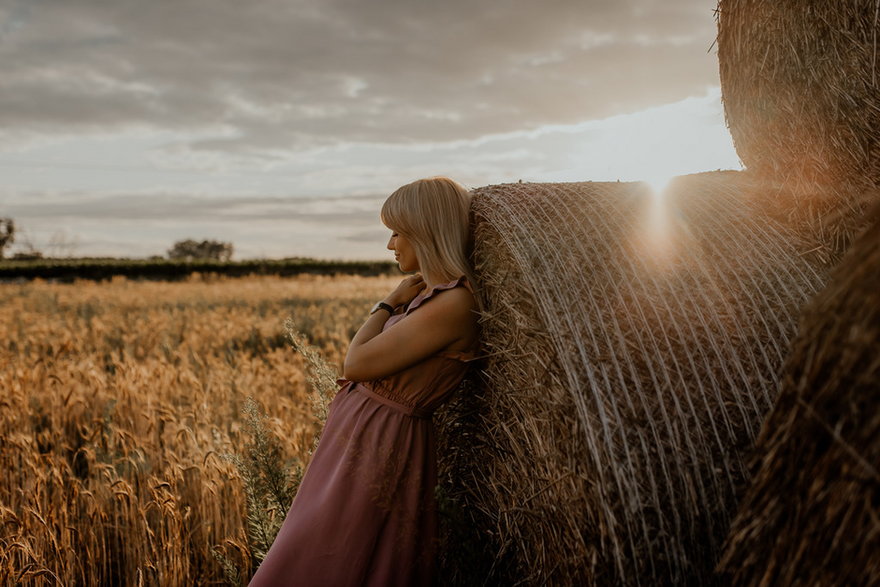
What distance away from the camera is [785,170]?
3033mm

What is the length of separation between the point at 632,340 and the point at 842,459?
3.23 feet

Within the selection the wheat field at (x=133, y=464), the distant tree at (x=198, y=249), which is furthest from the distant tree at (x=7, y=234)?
the wheat field at (x=133, y=464)

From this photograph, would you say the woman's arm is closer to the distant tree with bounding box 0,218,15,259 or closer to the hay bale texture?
the hay bale texture

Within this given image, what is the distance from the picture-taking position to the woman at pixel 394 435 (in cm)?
275

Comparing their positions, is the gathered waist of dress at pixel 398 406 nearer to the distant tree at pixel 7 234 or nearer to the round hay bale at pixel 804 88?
the round hay bale at pixel 804 88

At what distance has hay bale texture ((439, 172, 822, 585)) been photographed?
2.19m

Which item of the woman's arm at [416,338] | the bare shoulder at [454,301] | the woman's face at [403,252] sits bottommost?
the woman's arm at [416,338]

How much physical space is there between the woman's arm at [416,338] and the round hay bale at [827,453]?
1.36 meters

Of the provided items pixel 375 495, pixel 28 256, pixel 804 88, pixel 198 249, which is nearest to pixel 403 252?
pixel 375 495

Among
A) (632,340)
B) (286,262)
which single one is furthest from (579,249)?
(286,262)

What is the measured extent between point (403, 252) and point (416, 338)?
54cm

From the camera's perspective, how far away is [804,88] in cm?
292

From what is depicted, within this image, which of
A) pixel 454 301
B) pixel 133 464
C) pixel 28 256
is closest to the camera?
pixel 454 301

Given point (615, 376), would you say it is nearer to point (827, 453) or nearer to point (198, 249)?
point (827, 453)
